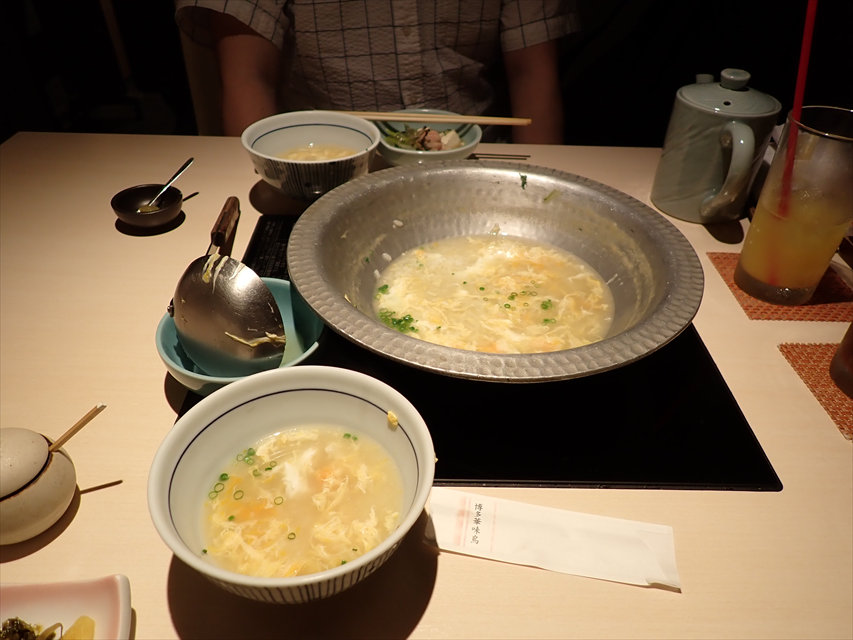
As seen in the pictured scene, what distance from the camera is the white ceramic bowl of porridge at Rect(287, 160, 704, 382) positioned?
3.49ft

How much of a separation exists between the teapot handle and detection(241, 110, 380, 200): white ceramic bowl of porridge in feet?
3.78

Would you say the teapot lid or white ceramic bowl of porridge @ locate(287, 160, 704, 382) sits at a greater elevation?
the teapot lid

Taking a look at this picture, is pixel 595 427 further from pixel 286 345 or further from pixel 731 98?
pixel 731 98

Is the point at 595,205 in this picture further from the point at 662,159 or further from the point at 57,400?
the point at 57,400

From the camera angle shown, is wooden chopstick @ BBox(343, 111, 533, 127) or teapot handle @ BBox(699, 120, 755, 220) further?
wooden chopstick @ BBox(343, 111, 533, 127)

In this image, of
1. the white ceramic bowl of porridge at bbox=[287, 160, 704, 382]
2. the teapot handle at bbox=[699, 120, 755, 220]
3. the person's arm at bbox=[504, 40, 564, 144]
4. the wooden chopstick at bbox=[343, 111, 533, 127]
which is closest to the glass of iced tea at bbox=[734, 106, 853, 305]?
the teapot handle at bbox=[699, 120, 755, 220]

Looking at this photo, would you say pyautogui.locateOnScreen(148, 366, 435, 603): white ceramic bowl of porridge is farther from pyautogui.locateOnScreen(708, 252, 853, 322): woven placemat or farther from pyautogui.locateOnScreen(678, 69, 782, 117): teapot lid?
pyautogui.locateOnScreen(678, 69, 782, 117): teapot lid

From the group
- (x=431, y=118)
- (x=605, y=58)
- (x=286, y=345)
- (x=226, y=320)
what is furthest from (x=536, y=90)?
(x=226, y=320)

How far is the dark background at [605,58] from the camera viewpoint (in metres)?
2.88

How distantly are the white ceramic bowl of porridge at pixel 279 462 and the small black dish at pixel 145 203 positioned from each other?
1.17 metres

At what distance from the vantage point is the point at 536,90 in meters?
2.90

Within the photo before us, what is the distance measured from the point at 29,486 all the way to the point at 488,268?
1206 millimetres

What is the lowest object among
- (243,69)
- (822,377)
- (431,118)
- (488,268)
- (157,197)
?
(822,377)

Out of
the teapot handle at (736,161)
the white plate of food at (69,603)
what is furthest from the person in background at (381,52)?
the white plate of food at (69,603)
